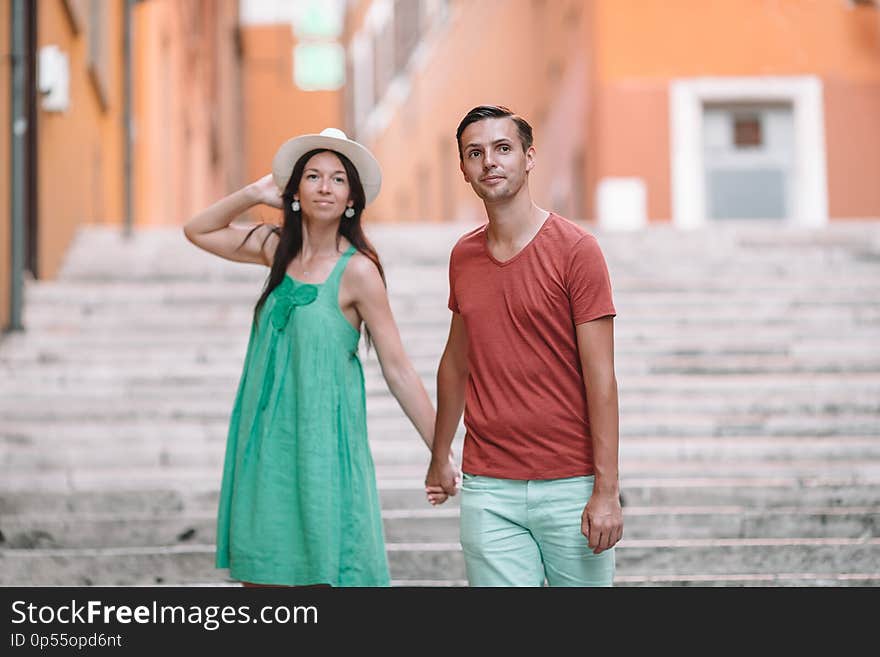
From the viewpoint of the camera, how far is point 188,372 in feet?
24.9

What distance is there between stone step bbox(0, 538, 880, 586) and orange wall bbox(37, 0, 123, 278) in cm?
491

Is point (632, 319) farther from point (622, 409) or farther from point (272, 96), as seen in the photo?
point (272, 96)

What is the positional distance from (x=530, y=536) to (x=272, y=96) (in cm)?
3722

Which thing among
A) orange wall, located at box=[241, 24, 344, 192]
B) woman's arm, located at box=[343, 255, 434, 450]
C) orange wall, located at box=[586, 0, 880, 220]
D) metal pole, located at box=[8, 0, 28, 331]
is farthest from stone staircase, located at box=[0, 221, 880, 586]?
orange wall, located at box=[241, 24, 344, 192]

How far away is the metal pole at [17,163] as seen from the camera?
27.8 ft

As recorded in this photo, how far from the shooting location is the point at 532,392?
3.12 meters

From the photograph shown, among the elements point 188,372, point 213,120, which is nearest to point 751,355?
point 188,372

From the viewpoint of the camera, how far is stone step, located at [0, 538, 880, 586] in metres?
5.14

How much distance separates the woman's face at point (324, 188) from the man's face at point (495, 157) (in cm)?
67

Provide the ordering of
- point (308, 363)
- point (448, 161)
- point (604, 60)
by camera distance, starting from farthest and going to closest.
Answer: point (448, 161) < point (604, 60) < point (308, 363)

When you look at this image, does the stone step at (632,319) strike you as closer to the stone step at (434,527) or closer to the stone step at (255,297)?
the stone step at (255,297)

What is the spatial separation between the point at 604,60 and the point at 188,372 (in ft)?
35.6
